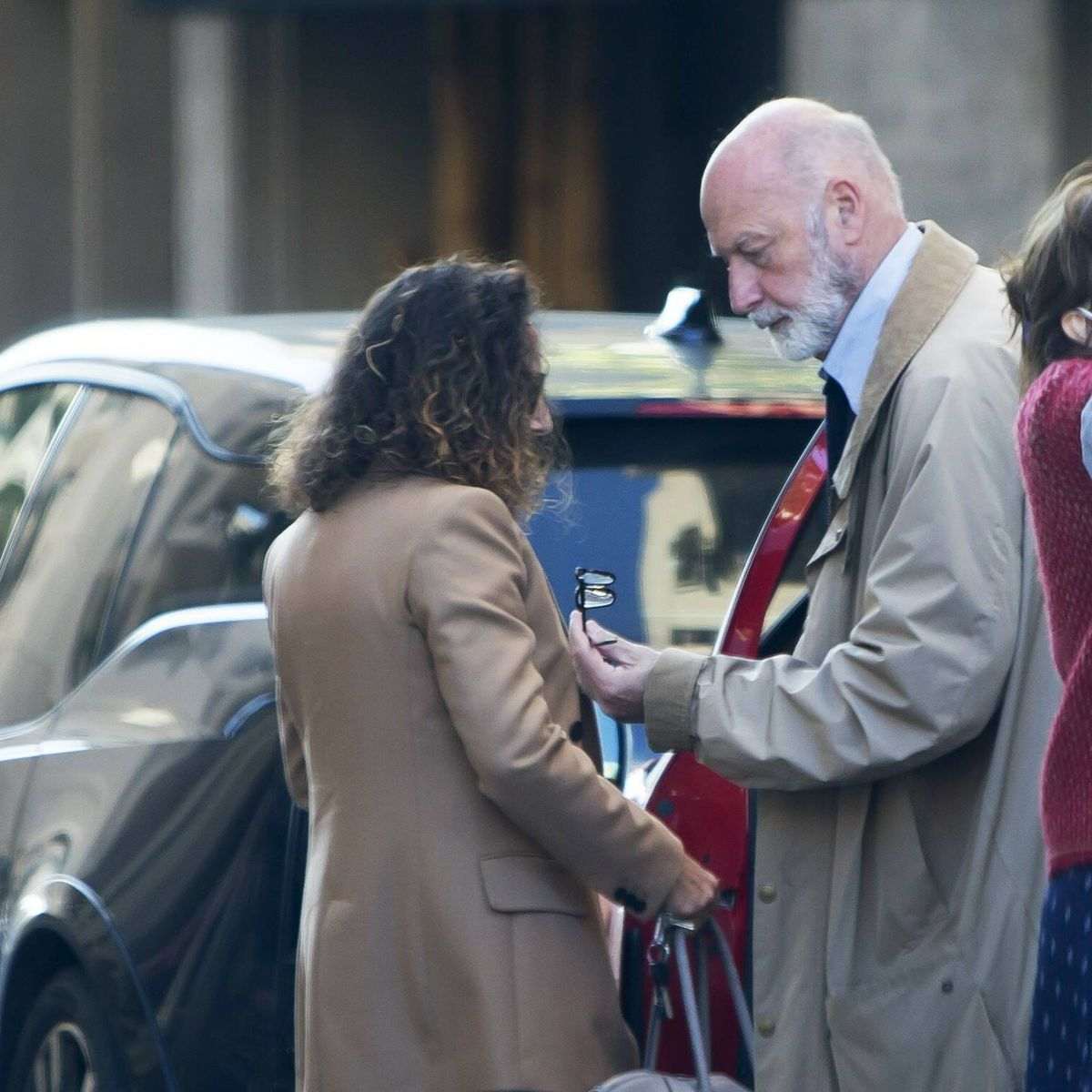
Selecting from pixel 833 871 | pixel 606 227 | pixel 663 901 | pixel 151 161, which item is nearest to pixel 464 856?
pixel 663 901

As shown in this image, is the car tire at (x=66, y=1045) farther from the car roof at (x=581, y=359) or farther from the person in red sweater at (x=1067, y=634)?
the person in red sweater at (x=1067, y=634)

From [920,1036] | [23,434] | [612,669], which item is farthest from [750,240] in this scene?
[23,434]

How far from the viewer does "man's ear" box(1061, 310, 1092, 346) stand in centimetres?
250

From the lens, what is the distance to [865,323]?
3074 mm

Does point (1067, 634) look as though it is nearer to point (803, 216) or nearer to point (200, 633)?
point (803, 216)

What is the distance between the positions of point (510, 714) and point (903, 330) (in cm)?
70

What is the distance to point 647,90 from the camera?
40.6 feet

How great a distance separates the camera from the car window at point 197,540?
3918 millimetres

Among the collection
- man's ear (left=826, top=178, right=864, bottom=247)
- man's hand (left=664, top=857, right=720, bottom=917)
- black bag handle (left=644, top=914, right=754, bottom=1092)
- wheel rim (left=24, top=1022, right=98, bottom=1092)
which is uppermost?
man's ear (left=826, top=178, right=864, bottom=247)

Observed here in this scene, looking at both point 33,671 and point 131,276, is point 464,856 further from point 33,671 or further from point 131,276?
point 131,276

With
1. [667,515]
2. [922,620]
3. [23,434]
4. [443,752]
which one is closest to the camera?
[922,620]

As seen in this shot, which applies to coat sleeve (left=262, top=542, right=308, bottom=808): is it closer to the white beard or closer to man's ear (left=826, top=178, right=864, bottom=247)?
the white beard

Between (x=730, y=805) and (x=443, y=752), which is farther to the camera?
(x=730, y=805)

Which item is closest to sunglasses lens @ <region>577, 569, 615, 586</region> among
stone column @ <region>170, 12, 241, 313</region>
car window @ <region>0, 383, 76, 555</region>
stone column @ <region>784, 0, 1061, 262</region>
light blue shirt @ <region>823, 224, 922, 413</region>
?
light blue shirt @ <region>823, 224, 922, 413</region>
